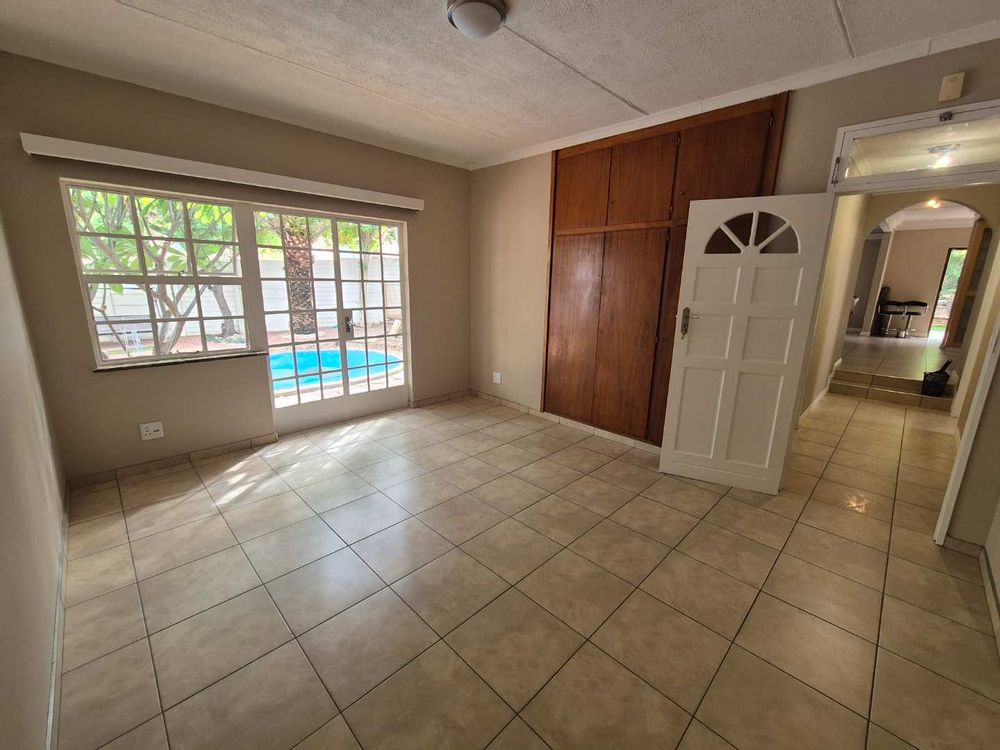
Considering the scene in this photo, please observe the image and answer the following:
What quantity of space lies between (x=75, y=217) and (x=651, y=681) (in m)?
3.98

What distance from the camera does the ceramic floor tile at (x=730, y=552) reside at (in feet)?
6.62

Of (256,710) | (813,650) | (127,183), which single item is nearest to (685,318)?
(813,650)

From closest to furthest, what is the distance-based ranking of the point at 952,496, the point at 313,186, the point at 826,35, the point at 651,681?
the point at 651,681
the point at 826,35
the point at 952,496
the point at 313,186

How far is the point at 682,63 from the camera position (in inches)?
89.2

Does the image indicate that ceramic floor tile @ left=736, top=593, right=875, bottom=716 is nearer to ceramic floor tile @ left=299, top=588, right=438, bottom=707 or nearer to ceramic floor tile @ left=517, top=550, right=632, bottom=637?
ceramic floor tile @ left=517, top=550, right=632, bottom=637

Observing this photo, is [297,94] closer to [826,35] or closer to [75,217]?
[75,217]

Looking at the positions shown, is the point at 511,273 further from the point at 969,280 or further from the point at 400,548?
the point at 969,280

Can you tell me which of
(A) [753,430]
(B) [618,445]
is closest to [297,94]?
(B) [618,445]

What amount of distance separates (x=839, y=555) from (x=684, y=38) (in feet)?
9.27

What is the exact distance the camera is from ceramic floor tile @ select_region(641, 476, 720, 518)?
102 inches

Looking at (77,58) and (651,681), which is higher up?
(77,58)

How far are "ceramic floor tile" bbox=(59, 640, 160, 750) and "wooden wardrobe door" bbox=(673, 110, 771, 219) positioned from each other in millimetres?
3812

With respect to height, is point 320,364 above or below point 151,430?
above

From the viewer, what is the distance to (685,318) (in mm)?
2855
